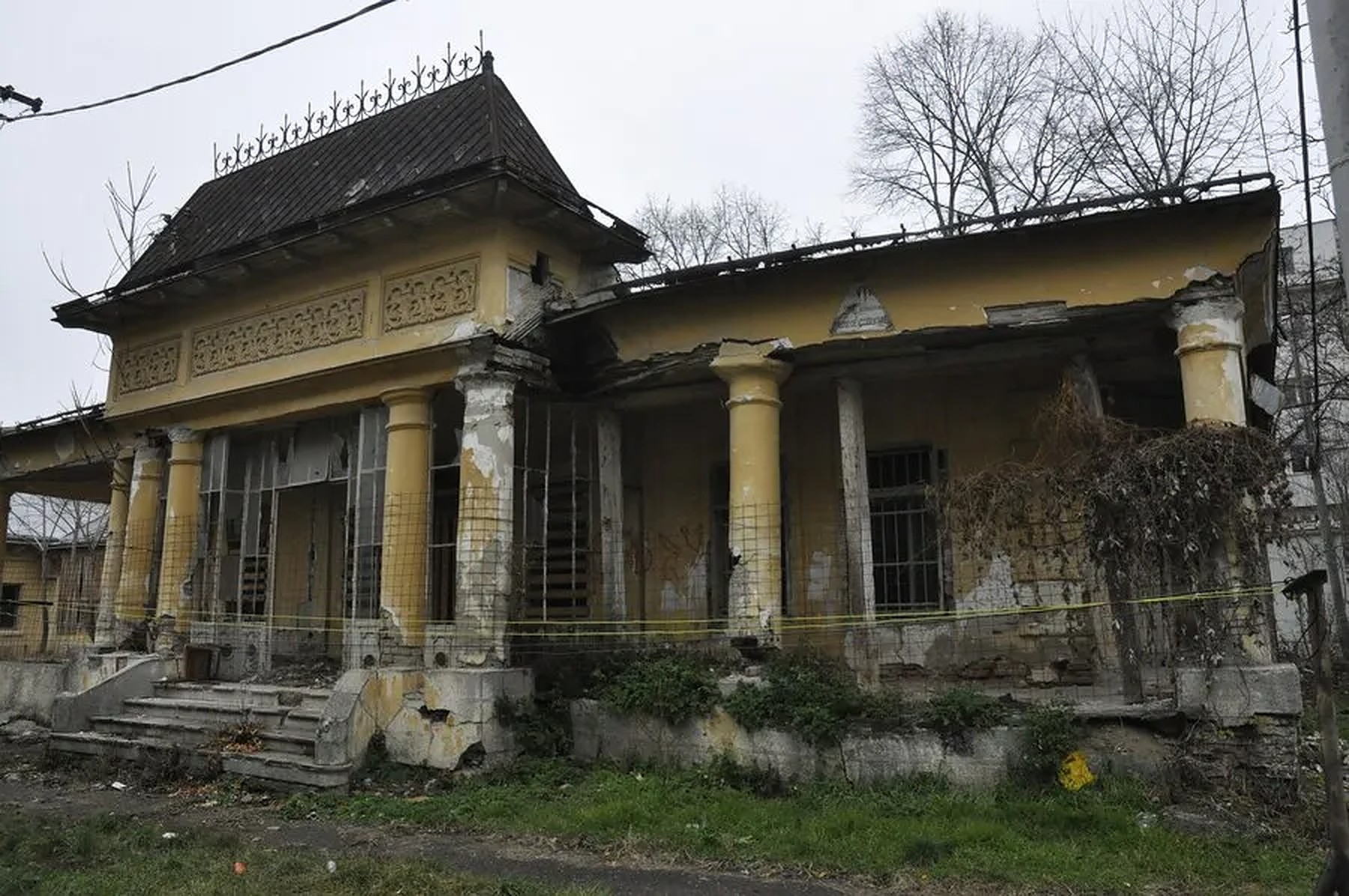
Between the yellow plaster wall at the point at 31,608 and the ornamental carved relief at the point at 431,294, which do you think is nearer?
the ornamental carved relief at the point at 431,294

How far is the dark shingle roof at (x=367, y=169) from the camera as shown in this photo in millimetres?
11398

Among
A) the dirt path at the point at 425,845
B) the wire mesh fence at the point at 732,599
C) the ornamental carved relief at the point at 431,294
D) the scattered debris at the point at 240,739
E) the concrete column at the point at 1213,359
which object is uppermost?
the ornamental carved relief at the point at 431,294

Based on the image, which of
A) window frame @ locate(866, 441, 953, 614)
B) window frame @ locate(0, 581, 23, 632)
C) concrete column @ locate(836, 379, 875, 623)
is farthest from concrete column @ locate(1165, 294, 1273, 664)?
window frame @ locate(0, 581, 23, 632)

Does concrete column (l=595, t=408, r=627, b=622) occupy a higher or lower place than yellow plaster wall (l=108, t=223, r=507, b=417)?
lower

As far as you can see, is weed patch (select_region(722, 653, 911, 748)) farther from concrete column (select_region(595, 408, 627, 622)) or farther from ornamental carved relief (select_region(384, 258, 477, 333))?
ornamental carved relief (select_region(384, 258, 477, 333))

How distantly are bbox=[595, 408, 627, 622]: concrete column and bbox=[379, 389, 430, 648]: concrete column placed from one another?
197cm

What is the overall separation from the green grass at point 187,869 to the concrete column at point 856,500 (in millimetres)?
5105

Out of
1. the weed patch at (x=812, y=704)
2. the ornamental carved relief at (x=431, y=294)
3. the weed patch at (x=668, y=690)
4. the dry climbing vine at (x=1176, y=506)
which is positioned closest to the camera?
the dry climbing vine at (x=1176, y=506)

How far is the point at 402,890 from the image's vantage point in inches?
225

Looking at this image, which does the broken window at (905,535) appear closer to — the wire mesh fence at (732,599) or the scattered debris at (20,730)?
the wire mesh fence at (732,599)

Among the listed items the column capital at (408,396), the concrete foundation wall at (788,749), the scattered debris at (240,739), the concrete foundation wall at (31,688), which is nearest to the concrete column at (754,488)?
the concrete foundation wall at (788,749)

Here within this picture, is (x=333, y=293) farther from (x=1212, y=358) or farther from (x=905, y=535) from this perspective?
(x=1212, y=358)

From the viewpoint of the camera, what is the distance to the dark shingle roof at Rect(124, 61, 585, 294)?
449 inches

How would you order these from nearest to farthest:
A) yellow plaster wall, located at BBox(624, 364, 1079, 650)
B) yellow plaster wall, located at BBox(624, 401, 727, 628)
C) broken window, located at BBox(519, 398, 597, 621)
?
yellow plaster wall, located at BBox(624, 364, 1079, 650)
broken window, located at BBox(519, 398, 597, 621)
yellow plaster wall, located at BBox(624, 401, 727, 628)
